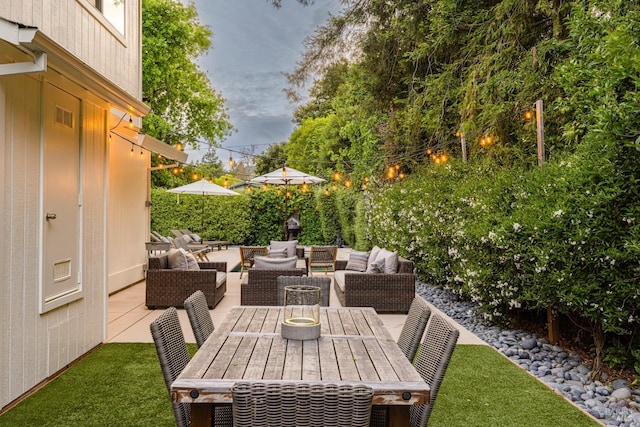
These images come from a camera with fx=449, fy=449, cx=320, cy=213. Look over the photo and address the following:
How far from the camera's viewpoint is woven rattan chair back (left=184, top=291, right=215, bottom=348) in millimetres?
2535

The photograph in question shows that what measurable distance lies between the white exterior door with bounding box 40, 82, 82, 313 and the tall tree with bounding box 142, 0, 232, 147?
1222 centimetres

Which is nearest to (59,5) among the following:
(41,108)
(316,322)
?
(41,108)

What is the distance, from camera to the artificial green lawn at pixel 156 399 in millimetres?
3135

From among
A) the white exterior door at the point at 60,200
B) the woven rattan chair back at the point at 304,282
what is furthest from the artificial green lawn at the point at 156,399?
the woven rattan chair back at the point at 304,282

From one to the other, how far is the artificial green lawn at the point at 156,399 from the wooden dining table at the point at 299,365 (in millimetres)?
1116

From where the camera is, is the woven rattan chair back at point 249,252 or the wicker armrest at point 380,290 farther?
the woven rattan chair back at point 249,252

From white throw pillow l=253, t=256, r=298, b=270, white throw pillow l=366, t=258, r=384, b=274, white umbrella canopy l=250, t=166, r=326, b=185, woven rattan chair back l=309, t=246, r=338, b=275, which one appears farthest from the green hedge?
white throw pillow l=253, t=256, r=298, b=270

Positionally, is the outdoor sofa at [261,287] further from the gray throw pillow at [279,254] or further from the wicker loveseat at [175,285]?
the gray throw pillow at [279,254]

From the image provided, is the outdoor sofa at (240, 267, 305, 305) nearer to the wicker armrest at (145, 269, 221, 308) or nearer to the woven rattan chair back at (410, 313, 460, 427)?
the wicker armrest at (145, 269, 221, 308)

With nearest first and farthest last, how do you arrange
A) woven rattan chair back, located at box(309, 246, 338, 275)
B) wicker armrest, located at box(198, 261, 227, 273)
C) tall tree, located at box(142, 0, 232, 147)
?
wicker armrest, located at box(198, 261, 227, 273) → woven rattan chair back, located at box(309, 246, 338, 275) → tall tree, located at box(142, 0, 232, 147)

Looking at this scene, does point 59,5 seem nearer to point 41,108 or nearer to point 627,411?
point 41,108

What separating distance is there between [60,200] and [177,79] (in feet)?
50.4

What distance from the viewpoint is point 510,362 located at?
4453mm

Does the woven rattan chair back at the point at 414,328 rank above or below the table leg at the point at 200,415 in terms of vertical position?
above
